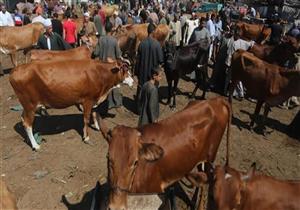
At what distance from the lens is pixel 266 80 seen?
9.97m

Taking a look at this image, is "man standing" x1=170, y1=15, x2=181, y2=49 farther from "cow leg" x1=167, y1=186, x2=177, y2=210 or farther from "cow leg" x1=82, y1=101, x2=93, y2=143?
"cow leg" x1=167, y1=186, x2=177, y2=210

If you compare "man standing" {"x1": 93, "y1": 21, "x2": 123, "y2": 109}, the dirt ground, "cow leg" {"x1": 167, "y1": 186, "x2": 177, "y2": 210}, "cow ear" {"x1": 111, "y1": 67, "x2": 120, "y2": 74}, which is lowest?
the dirt ground

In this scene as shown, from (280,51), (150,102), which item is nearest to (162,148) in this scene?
(150,102)

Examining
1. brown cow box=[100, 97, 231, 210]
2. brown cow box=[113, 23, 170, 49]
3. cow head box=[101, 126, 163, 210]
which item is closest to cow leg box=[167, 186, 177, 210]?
brown cow box=[100, 97, 231, 210]

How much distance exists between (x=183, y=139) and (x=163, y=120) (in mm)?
430

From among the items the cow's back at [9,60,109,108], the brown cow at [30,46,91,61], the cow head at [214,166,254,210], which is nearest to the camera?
the cow head at [214,166,254,210]

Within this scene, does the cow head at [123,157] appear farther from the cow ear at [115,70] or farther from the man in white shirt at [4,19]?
the man in white shirt at [4,19]

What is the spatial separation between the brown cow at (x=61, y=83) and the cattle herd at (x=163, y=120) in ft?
0.07

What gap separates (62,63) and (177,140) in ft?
12.9

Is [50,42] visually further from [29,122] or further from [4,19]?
[4,19]

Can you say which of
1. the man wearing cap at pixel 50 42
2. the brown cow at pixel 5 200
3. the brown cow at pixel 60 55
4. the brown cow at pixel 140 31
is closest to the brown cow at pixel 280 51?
the brown cow at pixel 140 31

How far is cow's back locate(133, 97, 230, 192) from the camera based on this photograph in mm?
5516

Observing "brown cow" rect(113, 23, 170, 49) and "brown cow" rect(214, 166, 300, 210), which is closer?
"brown cow" rect(214, 166, 300, 210)

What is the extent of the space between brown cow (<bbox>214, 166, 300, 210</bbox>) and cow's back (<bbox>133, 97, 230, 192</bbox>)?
1.37m
